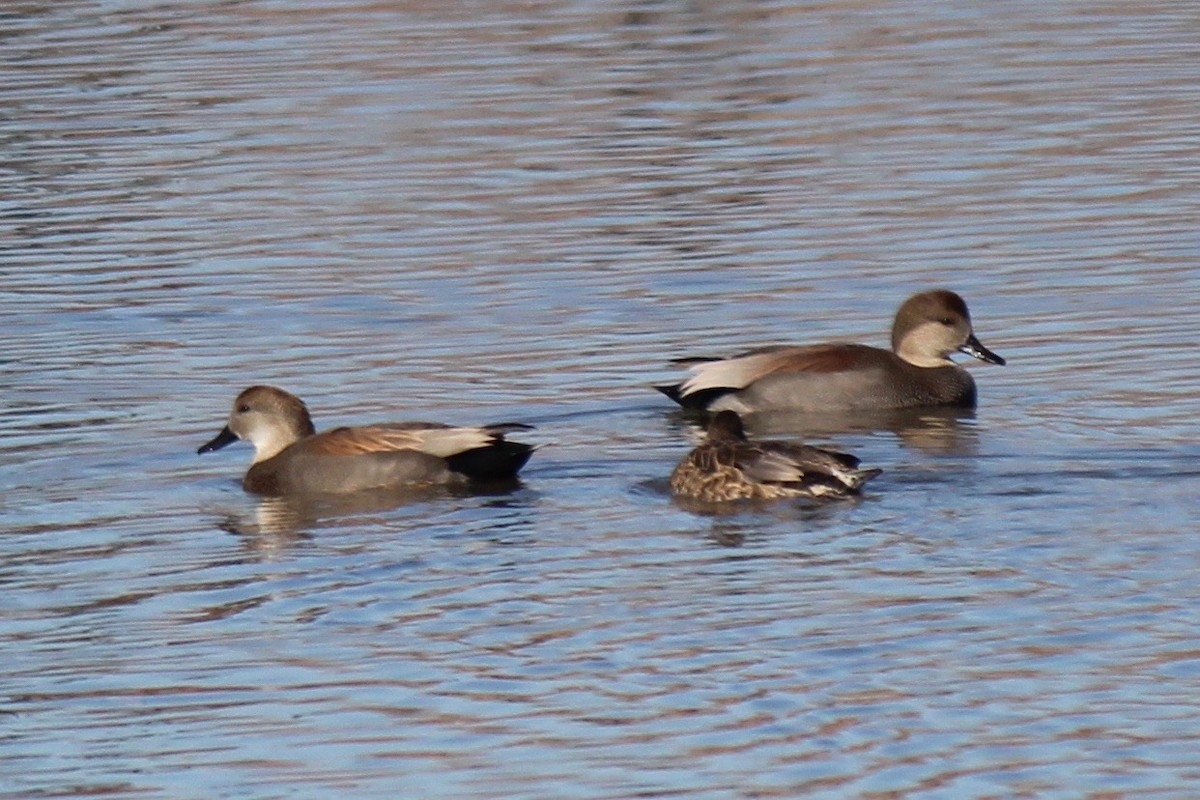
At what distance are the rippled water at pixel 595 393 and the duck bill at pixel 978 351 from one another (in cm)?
17

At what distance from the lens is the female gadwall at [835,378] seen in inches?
556

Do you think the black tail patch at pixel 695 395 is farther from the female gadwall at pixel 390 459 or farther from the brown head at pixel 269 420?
the brown head at pixel 269 420

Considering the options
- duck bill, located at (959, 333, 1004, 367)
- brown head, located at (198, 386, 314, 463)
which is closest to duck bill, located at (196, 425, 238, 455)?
brown head, located at (198, 386, 314, 463)

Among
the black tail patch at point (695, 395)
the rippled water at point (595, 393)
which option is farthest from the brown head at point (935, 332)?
the black tail patch at point (695, 395)

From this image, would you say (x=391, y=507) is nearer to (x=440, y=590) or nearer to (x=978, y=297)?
(x=440, y=590)

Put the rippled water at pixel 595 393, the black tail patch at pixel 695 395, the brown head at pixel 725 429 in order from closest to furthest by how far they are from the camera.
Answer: the rippled water at pixel 595 393 < the brown head at pixel 725 429 < the black tail patch at pixel 695 395

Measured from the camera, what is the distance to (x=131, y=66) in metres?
26.9

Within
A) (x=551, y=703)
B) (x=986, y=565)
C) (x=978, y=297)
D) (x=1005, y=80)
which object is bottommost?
(x=551, y=703)

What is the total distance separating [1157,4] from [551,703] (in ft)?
70.2

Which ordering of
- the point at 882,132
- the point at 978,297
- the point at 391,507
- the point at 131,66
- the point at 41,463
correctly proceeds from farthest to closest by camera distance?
the point at 131,66, the point at 882,132, the point at 978,297, the point at 41,463, the point at 391,507

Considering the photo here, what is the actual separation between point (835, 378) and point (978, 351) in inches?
33.1

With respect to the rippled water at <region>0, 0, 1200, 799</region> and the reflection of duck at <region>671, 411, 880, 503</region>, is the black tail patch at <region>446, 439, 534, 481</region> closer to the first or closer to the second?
the rippled water at <region>0, 0, 1200, 799</region>

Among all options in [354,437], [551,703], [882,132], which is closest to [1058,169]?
[882,132]

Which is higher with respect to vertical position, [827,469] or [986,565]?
[827,469]
